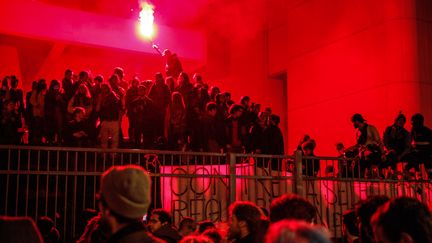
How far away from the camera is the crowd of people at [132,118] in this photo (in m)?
12.6

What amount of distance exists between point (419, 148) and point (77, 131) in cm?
683

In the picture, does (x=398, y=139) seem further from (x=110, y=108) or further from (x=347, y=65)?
(x=347, y=65)

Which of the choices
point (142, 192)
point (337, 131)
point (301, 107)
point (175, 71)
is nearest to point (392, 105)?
point (337, 131)

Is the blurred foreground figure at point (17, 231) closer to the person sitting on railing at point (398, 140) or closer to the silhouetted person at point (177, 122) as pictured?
the silhouetted person at point (177, 122)

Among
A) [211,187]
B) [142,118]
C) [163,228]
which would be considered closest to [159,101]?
[142,118]

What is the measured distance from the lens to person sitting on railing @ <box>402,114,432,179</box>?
1251cm

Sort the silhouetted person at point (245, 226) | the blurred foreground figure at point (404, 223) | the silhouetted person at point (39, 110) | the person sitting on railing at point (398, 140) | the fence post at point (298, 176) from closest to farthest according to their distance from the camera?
the blurred foreground figure at point (404, 223) → the silhouetted person at point (245, 226) → the fence post at point (298, 176) → the person sitting on railing at point (398, 140) → the silhouetted person at point (39, 110)

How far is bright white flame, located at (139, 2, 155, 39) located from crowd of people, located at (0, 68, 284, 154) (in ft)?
29.2

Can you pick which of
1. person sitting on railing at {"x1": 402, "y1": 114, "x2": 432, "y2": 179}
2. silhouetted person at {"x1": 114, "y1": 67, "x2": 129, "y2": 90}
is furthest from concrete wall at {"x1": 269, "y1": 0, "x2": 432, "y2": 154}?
silhouetted person at {"x1": 114, "y1": 67, "x2": 129, "y2": 90}

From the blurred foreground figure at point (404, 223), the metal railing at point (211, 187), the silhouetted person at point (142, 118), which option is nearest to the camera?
the blurred foreground figure at point (404, 223)

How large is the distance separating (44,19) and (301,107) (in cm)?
920

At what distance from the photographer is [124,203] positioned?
3.59 m

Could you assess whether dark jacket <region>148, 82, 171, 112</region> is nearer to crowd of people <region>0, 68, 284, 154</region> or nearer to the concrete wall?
crowd of people <region>0, 68, 284, 154</region>

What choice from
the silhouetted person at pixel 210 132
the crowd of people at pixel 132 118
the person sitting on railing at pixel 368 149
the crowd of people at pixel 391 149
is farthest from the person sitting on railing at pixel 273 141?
the person sitting on railing at pixel 368 149
